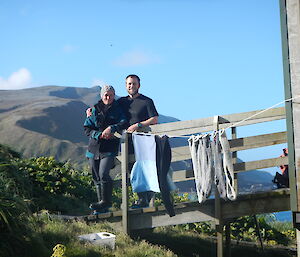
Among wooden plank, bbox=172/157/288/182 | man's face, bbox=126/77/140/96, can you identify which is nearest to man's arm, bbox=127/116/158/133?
man's face, bbox=126/77/140/96

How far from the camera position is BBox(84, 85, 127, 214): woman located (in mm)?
10086

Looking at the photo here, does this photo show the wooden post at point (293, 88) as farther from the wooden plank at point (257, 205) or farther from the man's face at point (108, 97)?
the man's face at point (108, 97)

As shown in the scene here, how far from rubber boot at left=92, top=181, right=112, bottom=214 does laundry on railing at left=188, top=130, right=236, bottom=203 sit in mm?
1820

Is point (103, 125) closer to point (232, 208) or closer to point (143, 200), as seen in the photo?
point (143, 200)

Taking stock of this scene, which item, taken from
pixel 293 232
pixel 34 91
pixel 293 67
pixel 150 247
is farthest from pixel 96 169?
pixel 34 91

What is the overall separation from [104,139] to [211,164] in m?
2.12

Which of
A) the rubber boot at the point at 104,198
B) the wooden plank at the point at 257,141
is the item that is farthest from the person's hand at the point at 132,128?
the wooden plank at the point at 257,141

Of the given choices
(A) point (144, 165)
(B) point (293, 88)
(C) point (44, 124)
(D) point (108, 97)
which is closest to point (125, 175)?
(A) point (144, 165)

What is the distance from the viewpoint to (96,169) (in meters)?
10.3

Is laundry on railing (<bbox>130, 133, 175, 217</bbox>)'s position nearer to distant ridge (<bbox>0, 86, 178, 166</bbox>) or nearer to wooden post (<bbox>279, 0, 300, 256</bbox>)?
wooden post (<bbox>279, 0, 300, 256</bbox>)

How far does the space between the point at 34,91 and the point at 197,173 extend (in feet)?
613

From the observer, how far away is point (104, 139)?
10141 millimetres

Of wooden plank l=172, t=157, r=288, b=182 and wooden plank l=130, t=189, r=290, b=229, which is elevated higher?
wooden plank l=172, t=157, r=288, b=182

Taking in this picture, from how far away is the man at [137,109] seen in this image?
9.92 metres
